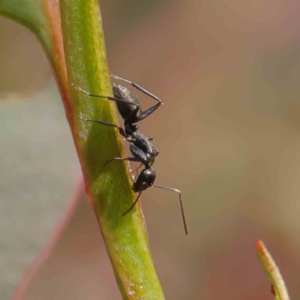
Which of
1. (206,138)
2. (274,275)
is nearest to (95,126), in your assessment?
(274,275)

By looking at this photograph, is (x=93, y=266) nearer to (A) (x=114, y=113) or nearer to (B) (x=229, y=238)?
(B) (x=229, y=238)

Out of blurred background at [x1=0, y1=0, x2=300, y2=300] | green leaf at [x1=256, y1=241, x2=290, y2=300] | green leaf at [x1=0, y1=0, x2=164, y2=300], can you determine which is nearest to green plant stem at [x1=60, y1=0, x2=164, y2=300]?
green leaf at [x1=0, y1=0, x2=164, y2=300]

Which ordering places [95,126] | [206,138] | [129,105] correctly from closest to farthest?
[95,126] → [129,105] → [206,138]

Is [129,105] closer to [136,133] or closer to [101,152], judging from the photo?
[136,133]

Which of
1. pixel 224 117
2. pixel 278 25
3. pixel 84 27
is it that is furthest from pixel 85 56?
pixel 278 25

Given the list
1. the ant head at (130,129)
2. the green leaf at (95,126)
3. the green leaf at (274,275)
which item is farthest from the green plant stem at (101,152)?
the ant head at (130,129)
